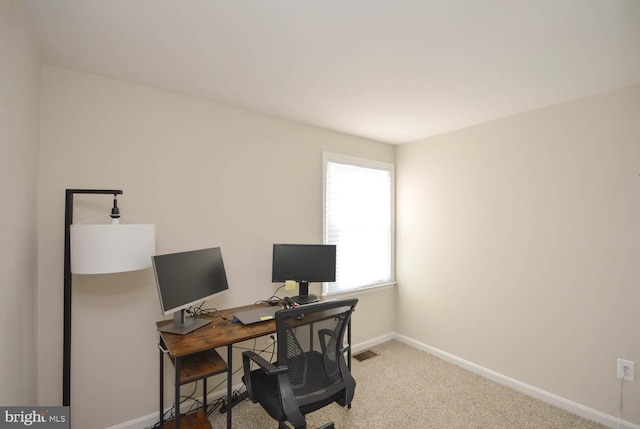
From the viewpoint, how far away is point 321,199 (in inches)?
128

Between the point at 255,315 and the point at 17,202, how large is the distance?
154 centimetres

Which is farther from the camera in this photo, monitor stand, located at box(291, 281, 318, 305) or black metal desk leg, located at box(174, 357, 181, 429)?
monitor stand, located at box(291, 281, 318, 305)

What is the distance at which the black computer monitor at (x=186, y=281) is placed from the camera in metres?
1.87

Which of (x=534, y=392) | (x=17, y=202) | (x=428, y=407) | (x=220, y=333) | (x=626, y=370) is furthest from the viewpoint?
(x=534, y=392)

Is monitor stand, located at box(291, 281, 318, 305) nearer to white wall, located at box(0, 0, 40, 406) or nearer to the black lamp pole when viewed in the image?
the black lamp pole

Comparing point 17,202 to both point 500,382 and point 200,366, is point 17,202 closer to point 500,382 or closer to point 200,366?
point 200,366

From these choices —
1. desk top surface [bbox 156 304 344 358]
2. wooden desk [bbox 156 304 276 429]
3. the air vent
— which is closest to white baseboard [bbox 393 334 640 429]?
the air vent

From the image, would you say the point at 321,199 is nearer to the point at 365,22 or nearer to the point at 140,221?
the point at 140,221

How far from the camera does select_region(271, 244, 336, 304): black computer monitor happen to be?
2771mm

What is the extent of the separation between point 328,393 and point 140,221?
5.78 ft

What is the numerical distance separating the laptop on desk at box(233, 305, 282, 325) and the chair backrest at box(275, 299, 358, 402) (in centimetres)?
42

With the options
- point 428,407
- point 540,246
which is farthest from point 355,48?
point 428,407

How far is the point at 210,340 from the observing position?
189cm

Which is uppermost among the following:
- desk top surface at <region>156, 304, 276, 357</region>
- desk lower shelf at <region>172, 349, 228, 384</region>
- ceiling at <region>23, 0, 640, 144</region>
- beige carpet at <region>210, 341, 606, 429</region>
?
ceiling at <region>23, 0, 640, 144</region>
